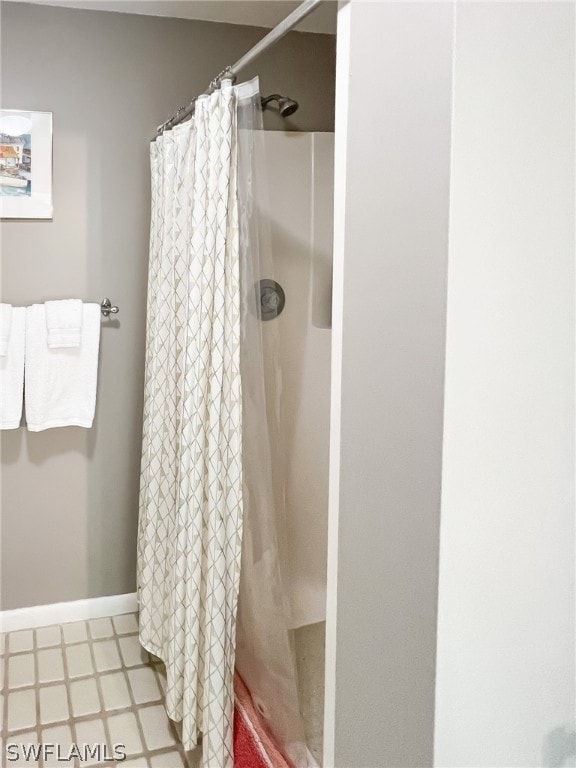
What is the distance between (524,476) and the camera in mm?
1108

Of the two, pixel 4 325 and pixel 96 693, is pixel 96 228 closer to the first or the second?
pixel 4 325

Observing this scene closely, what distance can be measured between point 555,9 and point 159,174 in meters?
1.63

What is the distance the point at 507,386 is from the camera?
3.51 ft

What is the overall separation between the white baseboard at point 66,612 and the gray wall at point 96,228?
3 cm

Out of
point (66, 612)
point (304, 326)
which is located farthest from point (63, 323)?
point (66, 612)

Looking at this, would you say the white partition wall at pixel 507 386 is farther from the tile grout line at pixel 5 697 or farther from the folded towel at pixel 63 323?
the folded towel at pixel 63 323

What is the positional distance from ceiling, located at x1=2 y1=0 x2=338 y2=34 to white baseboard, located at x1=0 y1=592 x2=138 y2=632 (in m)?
2.32

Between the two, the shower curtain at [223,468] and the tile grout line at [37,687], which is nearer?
the shower curtain at [223,468]

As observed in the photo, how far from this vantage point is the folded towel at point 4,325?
8.36 feet

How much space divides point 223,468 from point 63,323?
3.67 feet

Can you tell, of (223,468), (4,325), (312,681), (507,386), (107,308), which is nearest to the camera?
(507,386)

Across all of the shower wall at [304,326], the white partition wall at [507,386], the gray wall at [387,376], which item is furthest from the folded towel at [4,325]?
the white partition wall at [507,386]

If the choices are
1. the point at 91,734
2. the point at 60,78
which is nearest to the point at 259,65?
the point at 60,78

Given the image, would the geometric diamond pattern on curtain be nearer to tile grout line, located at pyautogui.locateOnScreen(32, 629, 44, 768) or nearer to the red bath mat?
the red bath mat
